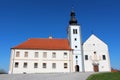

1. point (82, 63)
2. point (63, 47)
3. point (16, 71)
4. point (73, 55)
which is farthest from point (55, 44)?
point (16, 71)

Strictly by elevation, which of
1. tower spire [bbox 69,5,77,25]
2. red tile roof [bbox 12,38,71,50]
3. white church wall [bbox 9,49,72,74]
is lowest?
white church wall [bbox 9,49,72,74]

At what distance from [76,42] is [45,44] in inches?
294

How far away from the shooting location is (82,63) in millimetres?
38969

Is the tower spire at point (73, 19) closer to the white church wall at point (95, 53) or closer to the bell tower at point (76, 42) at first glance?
the bell tower at point (76, 42)

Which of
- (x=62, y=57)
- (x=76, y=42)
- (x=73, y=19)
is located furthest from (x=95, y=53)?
(x=73, y=19)

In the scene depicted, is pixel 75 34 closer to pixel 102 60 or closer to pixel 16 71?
pixel 102 60

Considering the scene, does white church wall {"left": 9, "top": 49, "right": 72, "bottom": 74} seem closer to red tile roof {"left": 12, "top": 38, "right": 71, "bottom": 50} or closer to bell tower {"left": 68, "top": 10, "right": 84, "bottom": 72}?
red tile roof {"left": 12, "top": 38, "right": 71, "bottom": 50}

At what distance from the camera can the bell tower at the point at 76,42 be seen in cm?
3884

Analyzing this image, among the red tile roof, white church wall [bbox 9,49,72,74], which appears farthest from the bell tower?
the red tile roof

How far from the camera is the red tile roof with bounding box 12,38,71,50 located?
3910 cm

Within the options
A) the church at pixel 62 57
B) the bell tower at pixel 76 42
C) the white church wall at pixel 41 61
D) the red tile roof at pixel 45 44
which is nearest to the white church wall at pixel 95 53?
the church at pixel 62 57

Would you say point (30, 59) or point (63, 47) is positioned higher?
point (63, 47)

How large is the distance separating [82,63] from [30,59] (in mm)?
11804

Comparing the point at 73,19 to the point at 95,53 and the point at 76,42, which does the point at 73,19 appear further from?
the point at 95,53
